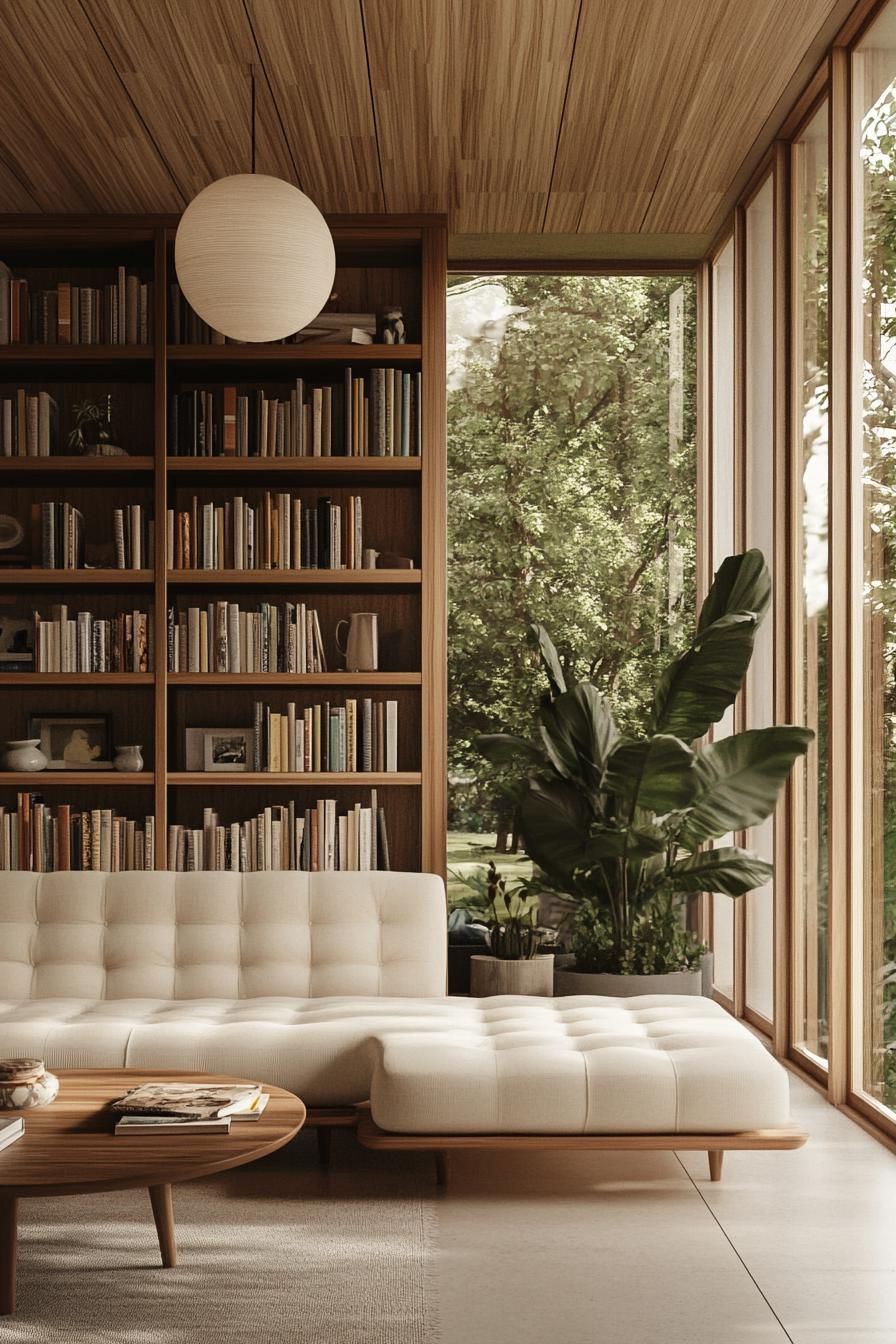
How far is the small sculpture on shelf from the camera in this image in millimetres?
5082

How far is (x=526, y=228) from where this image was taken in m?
5.34

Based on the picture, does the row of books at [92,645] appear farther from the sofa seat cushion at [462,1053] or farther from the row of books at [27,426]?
the sofa seat cushion at [462,1053]

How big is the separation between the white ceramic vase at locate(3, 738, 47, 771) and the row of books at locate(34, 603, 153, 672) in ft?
0.94

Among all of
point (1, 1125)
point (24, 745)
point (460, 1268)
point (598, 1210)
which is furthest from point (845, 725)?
point (24, 745)

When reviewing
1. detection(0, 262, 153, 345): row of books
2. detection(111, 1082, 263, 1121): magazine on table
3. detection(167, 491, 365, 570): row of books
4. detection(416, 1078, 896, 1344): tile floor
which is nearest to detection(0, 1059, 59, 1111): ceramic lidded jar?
detection(111, 1082, 263, 1121): magazine on table

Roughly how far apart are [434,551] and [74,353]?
154cm

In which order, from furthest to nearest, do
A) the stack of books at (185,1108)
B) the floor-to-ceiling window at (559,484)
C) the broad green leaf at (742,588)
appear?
the floor-to-ceiling window at (559,484) < the broad green leaf at (742,588) < the stack of books at (185,1108)

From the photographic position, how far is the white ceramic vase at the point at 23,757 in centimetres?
499

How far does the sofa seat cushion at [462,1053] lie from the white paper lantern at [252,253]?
6.15 feet

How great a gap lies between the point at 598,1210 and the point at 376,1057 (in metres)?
0.62

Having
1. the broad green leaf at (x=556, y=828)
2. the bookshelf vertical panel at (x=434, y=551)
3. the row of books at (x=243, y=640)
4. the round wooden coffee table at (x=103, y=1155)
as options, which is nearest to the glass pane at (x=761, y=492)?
the broad green leaf at (x=556, y=828)

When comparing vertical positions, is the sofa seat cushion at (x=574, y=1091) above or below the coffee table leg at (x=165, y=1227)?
above

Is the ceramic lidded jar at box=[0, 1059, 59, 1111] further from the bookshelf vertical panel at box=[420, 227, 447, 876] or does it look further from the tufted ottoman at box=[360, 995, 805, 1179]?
the bookshelf vertical panel at box=[420, 227, 447, 876]

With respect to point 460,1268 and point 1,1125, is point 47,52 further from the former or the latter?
point 460,1268
